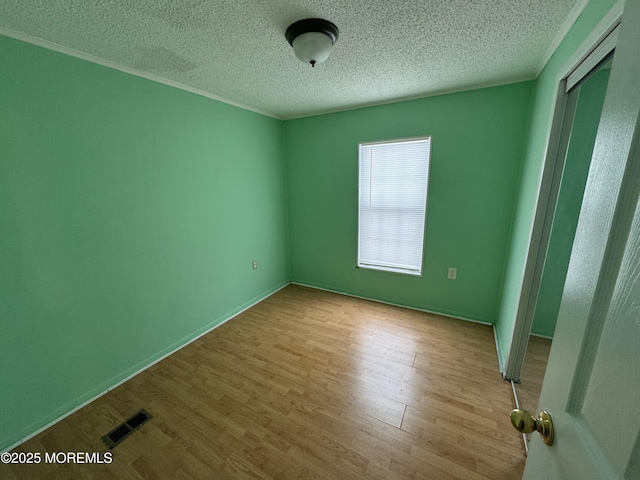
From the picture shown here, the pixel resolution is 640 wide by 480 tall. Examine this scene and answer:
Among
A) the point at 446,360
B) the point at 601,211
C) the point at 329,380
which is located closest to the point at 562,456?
the point at 601,211

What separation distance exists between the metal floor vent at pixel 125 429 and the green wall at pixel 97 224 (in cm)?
Result: 41

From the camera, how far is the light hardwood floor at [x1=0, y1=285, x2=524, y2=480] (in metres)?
1.26

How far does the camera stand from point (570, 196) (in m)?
1.50

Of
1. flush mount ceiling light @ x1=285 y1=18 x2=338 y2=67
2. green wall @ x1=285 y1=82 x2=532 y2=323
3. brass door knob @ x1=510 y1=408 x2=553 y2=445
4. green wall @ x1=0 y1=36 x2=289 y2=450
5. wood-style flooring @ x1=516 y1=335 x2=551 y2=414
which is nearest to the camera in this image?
brass door knob @ x1=510 y1=408 x2=553 y2=445

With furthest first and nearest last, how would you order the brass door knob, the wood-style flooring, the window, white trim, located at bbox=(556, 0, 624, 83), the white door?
1. the window
2. the wood-style flooring
3. white trim, located at bbox=(556, 0, 624, 83)
4. the brass door knob
5. the white door

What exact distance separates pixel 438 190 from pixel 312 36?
1.77 meters

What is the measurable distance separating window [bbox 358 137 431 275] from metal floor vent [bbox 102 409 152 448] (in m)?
2.36

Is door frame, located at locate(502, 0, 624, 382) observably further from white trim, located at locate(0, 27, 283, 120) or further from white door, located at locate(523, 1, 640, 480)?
white trim, located at locate(0, 27, 283, 120)

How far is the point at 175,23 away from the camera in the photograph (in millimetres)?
1234

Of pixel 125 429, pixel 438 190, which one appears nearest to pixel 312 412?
pixel 125 429

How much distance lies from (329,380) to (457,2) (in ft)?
7.57

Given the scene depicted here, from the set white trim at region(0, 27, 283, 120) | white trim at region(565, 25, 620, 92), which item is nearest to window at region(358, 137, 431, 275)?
white trim at region(565, 25, 620, 92)

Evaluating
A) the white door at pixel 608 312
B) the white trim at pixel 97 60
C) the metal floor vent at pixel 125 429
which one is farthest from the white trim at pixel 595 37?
the metal floor vent at pixel 125 429

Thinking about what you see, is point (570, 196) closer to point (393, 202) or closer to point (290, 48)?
point (393, 202)
